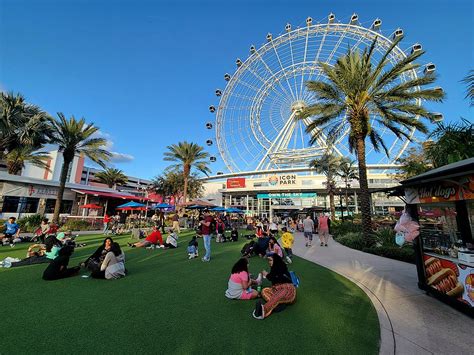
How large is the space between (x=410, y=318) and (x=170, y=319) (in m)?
4.14

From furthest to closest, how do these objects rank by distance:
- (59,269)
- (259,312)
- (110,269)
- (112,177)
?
(112,177) < (110,269) < (59,269) < (259,312)

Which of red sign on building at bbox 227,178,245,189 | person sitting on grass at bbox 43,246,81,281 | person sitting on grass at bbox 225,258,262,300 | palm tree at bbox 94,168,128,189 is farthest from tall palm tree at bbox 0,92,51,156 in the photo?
red sign on building at bbox 227,178,245,189

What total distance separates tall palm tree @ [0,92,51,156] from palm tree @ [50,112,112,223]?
931mm

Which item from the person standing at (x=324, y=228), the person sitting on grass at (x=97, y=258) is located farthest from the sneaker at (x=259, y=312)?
the person standing at (x=324, y=228)

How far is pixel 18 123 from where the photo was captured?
14.6 m

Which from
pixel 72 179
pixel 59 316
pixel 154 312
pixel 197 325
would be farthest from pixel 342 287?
pixel 72 179

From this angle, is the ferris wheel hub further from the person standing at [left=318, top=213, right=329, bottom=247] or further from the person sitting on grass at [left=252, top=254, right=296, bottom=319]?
the person sitting on grass at [left=252, top=254, right=296, bottom=319]

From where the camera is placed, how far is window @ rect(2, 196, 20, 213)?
1883 centimetres

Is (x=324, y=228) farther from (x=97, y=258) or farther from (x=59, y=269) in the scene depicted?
(x=59, y=269)

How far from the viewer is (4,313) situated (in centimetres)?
378

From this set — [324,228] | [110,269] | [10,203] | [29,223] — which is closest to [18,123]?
[29,223]

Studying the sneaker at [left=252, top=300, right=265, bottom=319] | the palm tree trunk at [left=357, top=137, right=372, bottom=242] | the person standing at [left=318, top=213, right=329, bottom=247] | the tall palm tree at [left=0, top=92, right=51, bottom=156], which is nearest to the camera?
the sneaker at [left=252, top=300, right=265, bottom=319]

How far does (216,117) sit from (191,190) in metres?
14.6

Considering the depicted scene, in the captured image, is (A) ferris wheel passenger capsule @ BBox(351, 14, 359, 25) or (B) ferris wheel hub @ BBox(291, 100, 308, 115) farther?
(B) ferris wheel hub @ BBox(291, 100, 308, 115)
